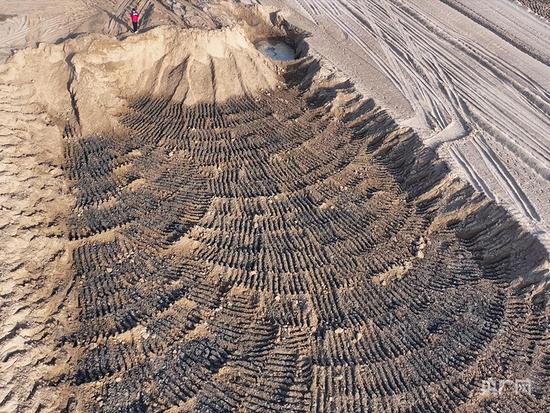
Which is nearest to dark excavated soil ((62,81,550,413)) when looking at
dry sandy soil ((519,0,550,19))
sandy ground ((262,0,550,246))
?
sandy ground ((262,0,550,246))

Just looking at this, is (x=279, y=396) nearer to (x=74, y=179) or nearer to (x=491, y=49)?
(x=74, y=179)

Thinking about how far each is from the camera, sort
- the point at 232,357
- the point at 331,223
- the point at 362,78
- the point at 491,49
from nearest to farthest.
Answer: the point at 232,357
the point at 331,223
the point at 362,78
the point at 491,49

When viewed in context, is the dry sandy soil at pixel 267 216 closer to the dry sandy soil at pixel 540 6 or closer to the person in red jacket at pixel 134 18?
the person in red jacket at pixel 134 18

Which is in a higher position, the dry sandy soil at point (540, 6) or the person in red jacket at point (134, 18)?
the dry sandy soil at point (540, 6)

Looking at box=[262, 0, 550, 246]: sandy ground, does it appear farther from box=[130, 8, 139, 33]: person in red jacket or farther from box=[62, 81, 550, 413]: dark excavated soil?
box=[130, 8, 139, 33]: person in red jacket

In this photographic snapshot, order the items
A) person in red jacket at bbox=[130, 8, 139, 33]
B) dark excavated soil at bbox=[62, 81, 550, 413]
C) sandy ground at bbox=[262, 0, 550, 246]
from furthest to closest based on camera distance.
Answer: person in red jacket at bbox=[130, 8, 139, 33], sandy ground at bbox=[262, 0, 550, 246], dark excavated soil at bbox=[62, 81, 550, 413]

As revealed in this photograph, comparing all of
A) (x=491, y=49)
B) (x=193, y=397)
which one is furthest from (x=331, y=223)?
(x=491, y=49)

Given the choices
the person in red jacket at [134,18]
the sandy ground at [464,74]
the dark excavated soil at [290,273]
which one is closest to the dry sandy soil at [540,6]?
the sandy ground at [464,74]
